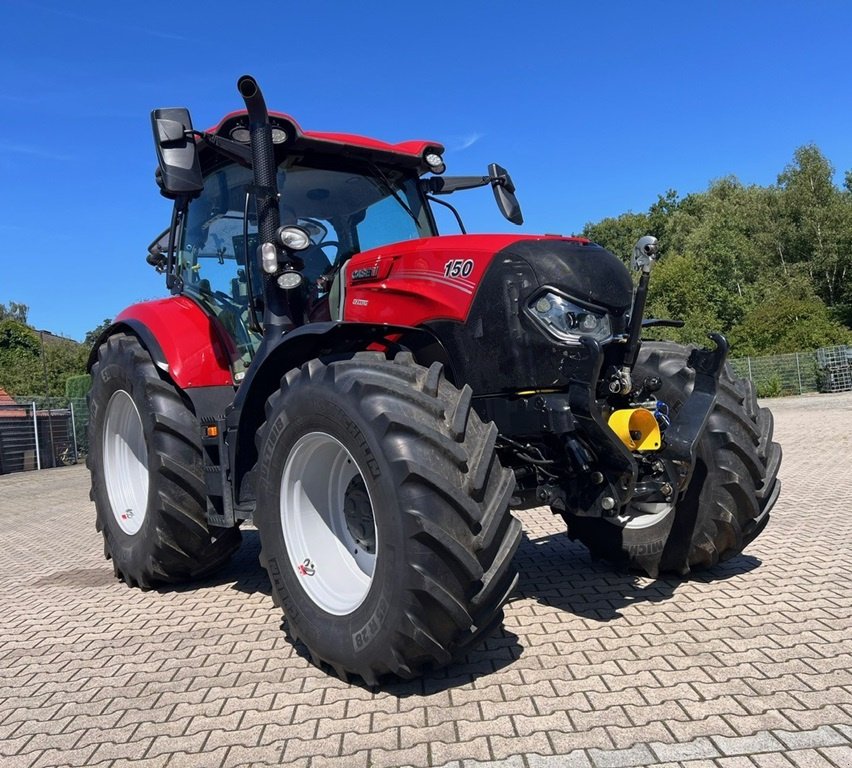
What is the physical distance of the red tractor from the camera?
108 inches

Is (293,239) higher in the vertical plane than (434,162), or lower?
lower

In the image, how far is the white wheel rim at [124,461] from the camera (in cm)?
505

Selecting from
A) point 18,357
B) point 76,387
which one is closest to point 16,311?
point 18,357

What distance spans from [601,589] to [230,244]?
3.03 metres

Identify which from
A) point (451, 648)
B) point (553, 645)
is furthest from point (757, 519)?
point (451, 648)

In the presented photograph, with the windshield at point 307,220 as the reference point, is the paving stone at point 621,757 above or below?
below

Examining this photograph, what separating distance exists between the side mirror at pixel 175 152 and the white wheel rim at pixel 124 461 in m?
1.81

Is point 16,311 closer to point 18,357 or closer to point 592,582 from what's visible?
point 18,357

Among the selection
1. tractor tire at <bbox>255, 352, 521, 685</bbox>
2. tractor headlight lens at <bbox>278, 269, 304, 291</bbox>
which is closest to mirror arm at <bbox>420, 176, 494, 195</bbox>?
tractor headlight lens at <bbox>278, 269, 304, 291</bbox>

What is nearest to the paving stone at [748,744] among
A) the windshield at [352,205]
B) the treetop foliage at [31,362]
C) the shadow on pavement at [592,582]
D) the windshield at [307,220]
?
the shadow on pavement at [592,582]

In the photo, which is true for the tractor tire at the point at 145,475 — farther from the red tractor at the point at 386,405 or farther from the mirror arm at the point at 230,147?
the mirror arm at the point at 230,147

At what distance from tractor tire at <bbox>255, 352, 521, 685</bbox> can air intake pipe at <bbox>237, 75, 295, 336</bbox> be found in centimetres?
89

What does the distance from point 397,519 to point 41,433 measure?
730 inches

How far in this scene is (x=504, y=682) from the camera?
2.92m
